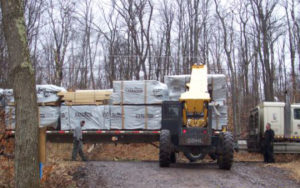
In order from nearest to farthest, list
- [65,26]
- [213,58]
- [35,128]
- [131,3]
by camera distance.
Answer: [35,128] < [131,3] < [65,26] < [213,58]

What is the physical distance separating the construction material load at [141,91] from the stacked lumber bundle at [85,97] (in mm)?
769

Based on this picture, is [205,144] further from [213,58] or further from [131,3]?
[213,58]

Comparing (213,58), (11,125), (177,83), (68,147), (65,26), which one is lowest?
(68,147)

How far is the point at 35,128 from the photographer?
6.44 metres

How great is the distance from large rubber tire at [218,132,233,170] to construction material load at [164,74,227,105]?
11.5 ft

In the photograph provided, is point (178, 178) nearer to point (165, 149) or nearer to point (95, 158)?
point (165, 149)

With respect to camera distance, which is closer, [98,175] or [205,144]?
[98,175]

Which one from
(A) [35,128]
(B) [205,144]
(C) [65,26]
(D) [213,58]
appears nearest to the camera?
(A) [35,128]

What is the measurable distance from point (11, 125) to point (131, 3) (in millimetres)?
17197

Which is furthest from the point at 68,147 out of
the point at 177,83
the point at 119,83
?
the point at 177,83

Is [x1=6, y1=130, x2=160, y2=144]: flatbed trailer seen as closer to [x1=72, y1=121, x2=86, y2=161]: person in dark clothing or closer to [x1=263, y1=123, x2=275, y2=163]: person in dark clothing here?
[x1=72, y1=121, x2=86, y2=161]: person in dark clothing

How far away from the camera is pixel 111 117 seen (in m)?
17.5

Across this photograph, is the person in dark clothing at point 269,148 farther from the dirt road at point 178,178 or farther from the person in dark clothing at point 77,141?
the person in dark clothing at point 77,141

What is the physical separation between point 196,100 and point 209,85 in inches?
145
